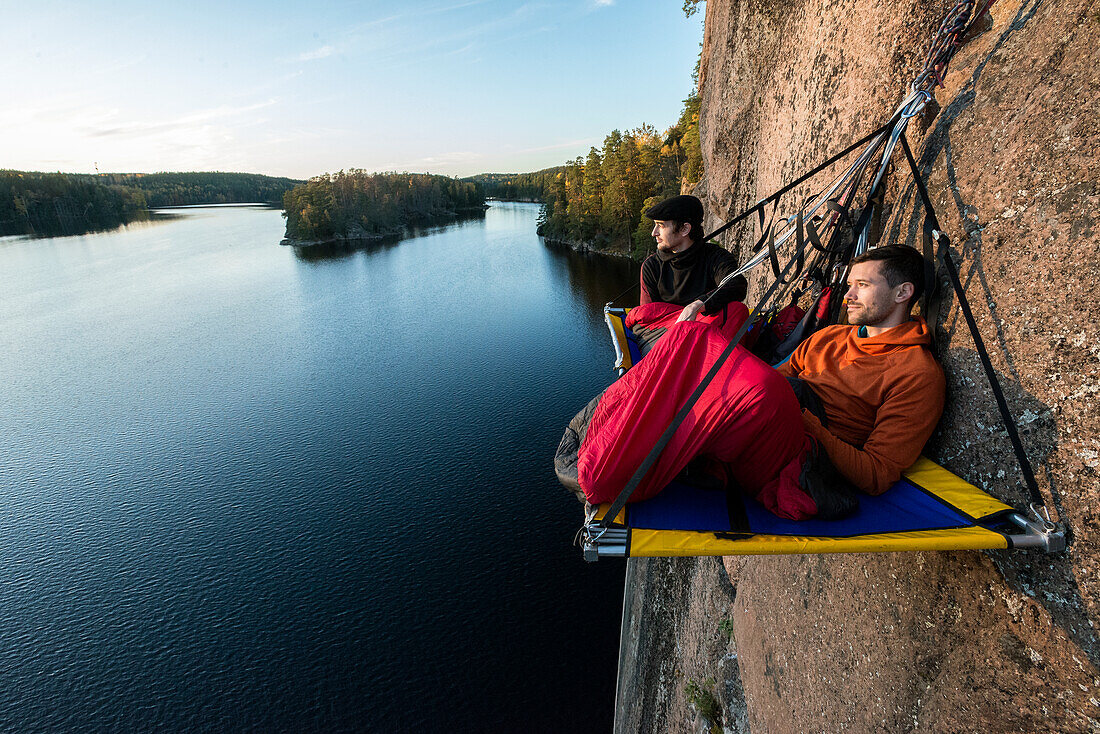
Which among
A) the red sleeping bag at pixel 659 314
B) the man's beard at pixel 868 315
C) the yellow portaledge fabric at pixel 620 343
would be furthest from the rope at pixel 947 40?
the yellow portaledge fabric at pixel 620 343

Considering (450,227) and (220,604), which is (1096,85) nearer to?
(220,604)

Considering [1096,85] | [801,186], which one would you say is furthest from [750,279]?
[1096,85]

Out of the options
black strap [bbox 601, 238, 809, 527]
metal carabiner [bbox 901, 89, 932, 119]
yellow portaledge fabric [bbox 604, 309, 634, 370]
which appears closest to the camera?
black strap [bbox 601, 238, 809, 527]

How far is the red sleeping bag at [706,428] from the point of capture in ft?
7.94

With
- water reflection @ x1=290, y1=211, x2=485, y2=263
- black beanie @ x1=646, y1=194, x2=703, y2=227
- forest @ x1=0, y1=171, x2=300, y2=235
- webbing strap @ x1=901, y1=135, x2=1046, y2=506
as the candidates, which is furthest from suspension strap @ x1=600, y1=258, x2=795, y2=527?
forest @ x1=0, y1=171, x2=300, y2=235

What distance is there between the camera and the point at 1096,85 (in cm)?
202

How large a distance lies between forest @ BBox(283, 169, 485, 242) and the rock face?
7533 cm

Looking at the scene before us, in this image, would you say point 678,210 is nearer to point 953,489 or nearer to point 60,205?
point 953,489

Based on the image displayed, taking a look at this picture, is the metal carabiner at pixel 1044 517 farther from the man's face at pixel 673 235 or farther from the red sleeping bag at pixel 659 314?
the man's face at pixel 673 235

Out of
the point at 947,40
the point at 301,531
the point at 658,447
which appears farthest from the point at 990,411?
the point at 301,531

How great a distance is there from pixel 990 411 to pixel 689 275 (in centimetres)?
268

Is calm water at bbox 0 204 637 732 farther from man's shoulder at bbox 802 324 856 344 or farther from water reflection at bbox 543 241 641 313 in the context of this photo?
man's shoulder at bbox 802 324 856 344

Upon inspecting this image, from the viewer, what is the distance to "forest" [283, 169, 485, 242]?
228ft

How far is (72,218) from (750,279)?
450 feet
